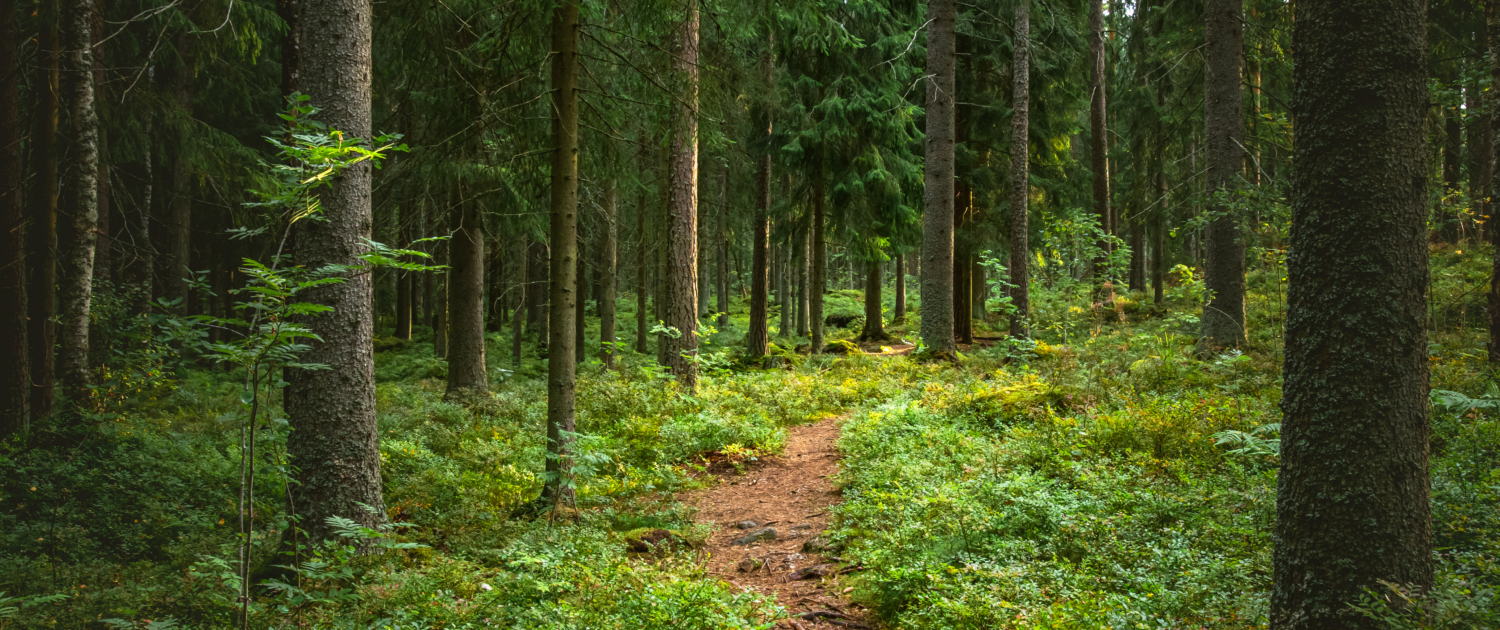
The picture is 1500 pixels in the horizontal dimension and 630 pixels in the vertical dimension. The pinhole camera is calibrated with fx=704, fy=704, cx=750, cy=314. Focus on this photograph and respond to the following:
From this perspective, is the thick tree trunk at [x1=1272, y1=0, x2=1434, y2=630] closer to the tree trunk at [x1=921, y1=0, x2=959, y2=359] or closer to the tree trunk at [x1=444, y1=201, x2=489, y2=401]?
the tree trunk at [x1=921, y1=0, x2=959, y2=359]

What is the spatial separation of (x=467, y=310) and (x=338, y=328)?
7.08m

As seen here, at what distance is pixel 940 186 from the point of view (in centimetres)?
1267

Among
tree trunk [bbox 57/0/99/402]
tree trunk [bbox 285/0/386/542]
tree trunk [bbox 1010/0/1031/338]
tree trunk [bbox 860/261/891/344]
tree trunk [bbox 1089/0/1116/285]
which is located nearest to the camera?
tree trunk [bbox 285/0/386/542]

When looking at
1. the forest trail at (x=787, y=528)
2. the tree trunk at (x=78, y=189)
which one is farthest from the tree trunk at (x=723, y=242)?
the tree trunk at (x=78, y=189)

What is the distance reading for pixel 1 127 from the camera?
957 cm

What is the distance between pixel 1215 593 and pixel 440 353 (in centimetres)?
2144

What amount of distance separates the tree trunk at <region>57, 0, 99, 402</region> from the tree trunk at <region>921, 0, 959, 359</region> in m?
12.6

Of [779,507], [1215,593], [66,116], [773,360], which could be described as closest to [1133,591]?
[1215,593]

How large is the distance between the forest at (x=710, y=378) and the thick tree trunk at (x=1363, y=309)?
2cm

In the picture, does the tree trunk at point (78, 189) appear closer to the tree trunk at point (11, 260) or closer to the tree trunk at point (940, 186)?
the tree trunk at point (11, 260)

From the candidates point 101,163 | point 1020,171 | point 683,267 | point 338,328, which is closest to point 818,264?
point 1020,171

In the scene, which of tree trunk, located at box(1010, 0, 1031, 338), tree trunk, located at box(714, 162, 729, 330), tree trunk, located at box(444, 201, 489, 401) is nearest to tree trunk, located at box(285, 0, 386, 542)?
tree trunk, located at box(444, 201, 489, 401)

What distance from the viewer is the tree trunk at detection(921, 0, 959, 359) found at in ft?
41.4

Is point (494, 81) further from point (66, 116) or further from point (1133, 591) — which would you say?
point (66, 116)
